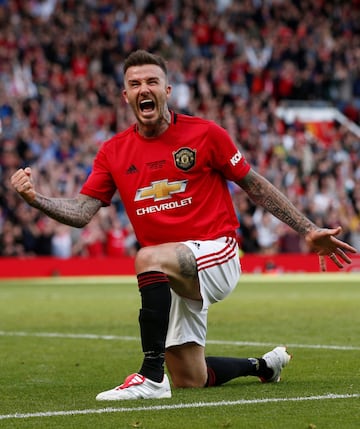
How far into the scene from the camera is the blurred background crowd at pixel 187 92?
26.4 meters

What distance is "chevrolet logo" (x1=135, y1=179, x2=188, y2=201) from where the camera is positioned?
23.9 feet

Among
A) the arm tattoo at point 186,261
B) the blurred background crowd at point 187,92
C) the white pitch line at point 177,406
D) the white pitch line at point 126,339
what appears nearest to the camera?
the white pitch line at point 177,406

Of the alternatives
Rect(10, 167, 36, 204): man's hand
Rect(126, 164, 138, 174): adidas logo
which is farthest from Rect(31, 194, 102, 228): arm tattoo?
Rect(126, 164, 138, 174): adidas logo

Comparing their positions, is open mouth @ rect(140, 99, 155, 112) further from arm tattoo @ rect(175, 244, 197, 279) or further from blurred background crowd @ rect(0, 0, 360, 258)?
blurred background crowd @ rect(0, 0, 360, 258)

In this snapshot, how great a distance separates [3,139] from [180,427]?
68.4 ft

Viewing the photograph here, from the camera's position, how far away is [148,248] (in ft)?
23.0

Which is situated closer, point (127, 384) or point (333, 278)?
point (127, 384)

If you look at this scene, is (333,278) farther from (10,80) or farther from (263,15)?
(263,15)

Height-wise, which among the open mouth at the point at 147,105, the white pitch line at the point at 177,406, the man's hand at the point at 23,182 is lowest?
the white pitch line at the point at 177,406

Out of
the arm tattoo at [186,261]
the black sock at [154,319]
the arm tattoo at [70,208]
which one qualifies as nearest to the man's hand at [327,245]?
the arm tattoo at [186,261]

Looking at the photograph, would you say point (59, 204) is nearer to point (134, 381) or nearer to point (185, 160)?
point (185, 160)

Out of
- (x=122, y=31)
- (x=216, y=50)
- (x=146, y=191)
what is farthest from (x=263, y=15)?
(x=146, y=191)

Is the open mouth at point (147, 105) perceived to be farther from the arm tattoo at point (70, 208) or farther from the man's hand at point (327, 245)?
the man's hand at point (327, 245)

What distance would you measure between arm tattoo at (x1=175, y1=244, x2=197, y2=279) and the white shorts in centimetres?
6
